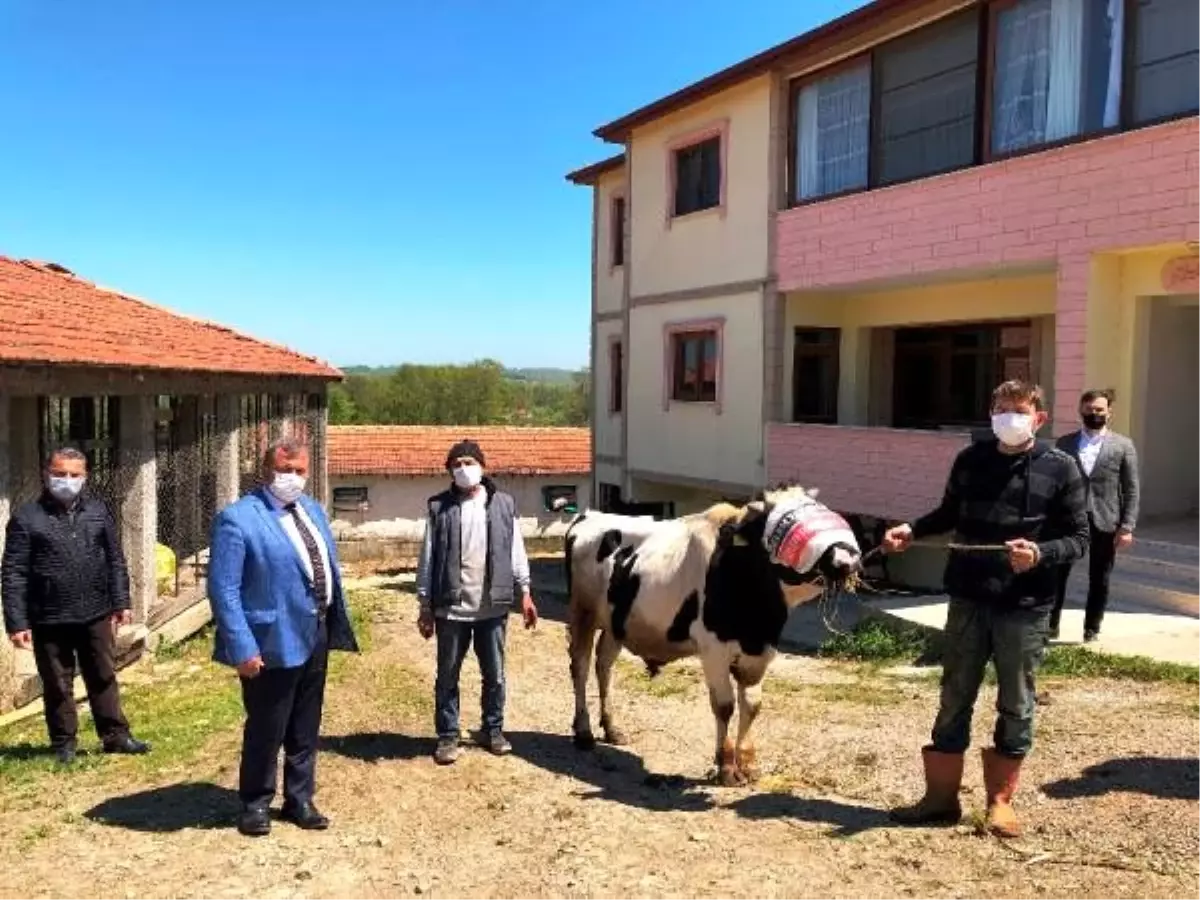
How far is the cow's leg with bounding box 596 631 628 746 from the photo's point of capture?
6.64 m

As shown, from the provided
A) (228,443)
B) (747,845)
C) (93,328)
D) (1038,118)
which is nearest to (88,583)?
(747,845)

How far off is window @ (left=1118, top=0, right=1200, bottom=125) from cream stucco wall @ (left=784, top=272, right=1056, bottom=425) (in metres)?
2.87

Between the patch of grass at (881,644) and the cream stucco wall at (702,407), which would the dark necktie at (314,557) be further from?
the cream stucco wall at (702,407)

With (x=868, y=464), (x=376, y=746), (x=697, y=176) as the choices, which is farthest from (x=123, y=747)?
(x=697, y=176)


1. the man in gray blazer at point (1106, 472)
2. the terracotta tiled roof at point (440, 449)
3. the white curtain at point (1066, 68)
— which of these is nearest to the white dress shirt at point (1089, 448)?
the man in gray blazer at point (1106, 472)

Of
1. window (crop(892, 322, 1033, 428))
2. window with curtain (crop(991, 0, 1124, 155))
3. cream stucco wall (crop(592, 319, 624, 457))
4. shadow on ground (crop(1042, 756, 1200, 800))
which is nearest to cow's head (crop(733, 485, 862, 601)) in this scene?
shadow on ground (crop(1042, 756, 1200, 800))

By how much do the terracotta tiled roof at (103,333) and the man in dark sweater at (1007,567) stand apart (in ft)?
20.1

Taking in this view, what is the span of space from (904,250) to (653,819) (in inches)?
363

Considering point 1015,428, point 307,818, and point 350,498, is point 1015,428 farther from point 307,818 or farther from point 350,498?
point 350,498

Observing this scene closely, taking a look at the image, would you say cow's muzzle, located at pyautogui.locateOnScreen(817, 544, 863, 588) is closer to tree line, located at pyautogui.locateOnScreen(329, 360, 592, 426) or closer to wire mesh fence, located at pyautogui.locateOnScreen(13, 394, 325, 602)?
wire mesh fence, located at pyautogui.locateOnScreen(13, 394, 325, 602)

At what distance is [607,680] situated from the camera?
22.0 ft

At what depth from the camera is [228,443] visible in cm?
1302

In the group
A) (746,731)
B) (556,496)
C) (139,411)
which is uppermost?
(139,411)

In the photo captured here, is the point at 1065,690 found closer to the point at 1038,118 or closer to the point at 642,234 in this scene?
the point at 1038,118
